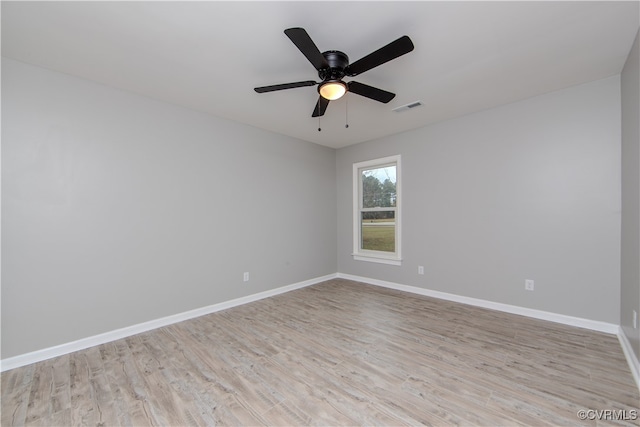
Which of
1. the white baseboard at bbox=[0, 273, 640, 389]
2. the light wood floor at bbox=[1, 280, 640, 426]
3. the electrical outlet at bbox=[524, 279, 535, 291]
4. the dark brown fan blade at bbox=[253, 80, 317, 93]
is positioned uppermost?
the dark brown fan blade at bbox=[253, 80, 317, 93]

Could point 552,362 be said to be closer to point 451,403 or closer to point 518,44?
point 451,403

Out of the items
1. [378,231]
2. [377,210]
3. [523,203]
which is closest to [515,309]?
[523,203]

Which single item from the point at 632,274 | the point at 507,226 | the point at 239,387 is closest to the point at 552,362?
the point at 632,274

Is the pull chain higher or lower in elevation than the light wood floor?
higher

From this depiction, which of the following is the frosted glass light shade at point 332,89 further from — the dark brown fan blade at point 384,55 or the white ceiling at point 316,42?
the white ceiling at point 316,42

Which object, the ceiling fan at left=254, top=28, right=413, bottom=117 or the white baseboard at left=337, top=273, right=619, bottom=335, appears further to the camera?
the white baseboard at left=337, top=273, right=619, bottom=335

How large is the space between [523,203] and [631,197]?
0.96m

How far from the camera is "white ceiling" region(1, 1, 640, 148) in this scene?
179 cm

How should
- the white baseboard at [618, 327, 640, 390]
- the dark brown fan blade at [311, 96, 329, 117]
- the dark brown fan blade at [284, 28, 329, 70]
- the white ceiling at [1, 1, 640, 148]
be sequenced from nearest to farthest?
1. the dark brown fan blade at [284, 28, 329, 70]
2. the white ceiling at [1, 1, 640, 148]
3. the white baseboard at [618, 327, 640, 390]
4. the dark brown fan blade at [311, 96, 329, 117]

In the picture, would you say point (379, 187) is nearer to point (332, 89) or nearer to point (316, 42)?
point (332, 89)

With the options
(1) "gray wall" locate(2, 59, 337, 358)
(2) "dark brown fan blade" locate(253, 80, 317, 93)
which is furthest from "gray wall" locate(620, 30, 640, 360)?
(1) "gray wall" locate(2, 59, 337, 358)

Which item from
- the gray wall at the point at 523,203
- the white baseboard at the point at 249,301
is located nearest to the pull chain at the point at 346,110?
the gray wall at the point at 523,203

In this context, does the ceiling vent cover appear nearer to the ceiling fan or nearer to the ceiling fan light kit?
the ceiling fan

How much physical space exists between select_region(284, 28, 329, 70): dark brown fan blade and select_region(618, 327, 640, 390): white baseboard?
3.16 m
